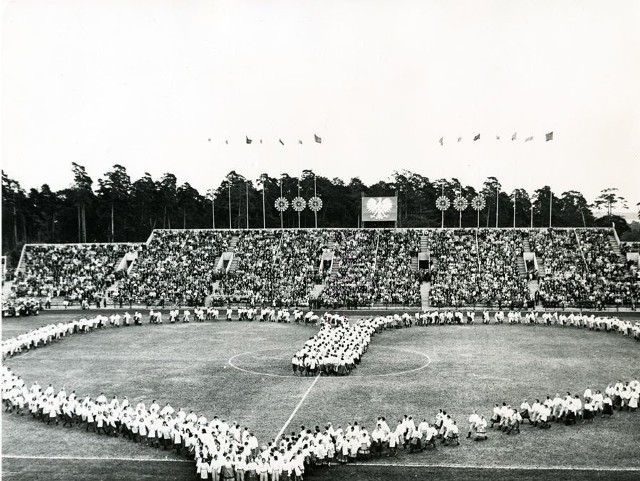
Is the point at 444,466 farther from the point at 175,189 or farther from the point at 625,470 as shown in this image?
the point at 175,189

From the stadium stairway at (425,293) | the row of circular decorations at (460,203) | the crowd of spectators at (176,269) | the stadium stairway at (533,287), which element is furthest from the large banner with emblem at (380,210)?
the stadium stairway at (533,287)

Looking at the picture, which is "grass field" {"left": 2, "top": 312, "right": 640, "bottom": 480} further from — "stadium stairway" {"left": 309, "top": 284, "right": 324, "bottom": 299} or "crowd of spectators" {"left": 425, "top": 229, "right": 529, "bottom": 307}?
"stadium stairway" {"left": 309, "top": 284, "right": 324, "bottom": 299}

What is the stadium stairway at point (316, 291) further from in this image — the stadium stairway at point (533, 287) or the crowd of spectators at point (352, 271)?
the stadium stairway at point (533, 287)

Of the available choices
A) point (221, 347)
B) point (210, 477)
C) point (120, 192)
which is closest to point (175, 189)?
point (120, 192)

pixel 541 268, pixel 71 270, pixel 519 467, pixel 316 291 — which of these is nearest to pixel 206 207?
pixel 71 270

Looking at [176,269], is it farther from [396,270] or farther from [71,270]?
[396,270]

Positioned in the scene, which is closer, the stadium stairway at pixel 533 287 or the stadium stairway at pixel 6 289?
the stadium stairway at pixel 533 287
